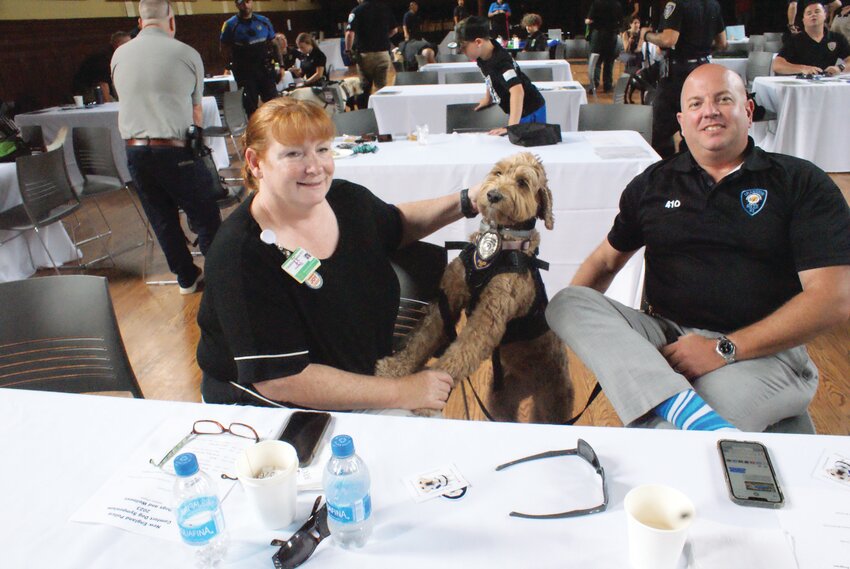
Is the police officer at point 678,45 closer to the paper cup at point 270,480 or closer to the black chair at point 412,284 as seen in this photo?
the black chair at point 412,284

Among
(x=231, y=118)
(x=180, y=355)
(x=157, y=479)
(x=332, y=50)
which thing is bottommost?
(x=180, y=355)

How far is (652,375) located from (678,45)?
3.67 meters

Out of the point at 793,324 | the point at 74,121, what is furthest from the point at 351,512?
the point at 74,121

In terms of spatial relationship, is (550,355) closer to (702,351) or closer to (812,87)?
(702,351)

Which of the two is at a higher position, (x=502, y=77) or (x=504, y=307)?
(x=502, y=77)

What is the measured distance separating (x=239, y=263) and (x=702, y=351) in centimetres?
116

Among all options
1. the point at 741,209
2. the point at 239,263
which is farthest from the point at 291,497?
the point at 741,209

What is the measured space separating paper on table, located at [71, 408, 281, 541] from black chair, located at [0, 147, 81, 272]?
2.88 metres

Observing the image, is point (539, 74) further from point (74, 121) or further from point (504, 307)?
point (504, 307)

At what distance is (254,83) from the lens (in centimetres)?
654

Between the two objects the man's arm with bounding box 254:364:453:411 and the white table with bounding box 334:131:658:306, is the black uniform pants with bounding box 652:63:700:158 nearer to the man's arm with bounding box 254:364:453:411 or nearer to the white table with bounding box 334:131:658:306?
the white table with bounding box 334:131:658:306

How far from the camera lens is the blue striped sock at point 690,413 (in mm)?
1181

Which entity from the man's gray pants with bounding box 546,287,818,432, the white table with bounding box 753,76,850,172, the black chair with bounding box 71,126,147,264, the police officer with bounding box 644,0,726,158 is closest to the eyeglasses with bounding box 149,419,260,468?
the man's gray pants with bounding box 546,287,818,432

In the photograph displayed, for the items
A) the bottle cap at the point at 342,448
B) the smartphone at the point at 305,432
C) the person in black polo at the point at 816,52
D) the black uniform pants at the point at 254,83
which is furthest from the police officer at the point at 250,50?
the bottle cap at the point at 342,448
